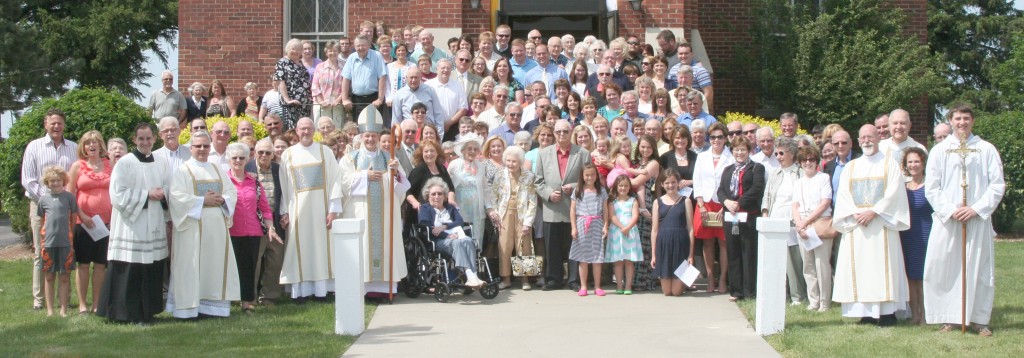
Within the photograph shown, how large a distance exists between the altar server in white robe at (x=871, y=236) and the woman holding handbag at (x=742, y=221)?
55.7 inches

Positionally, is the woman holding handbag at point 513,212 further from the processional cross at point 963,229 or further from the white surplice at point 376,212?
the processional cross at point 963,229

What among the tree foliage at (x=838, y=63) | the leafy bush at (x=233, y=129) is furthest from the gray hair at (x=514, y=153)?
the tree foliage at (x=838, y=63)

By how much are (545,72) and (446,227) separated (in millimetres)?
4266

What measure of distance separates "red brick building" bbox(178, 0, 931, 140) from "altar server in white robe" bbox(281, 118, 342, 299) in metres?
7.25

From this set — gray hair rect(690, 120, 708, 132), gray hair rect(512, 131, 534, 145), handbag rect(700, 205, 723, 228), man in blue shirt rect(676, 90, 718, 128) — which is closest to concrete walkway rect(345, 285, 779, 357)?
handbag rect(700, 205, 723, 228)

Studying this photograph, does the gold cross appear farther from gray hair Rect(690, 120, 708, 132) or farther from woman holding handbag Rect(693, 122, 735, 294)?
gray hair Rect(690, 120, 708, 132)

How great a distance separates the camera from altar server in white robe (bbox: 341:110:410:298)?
11.9 m

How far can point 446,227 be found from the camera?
12.2m

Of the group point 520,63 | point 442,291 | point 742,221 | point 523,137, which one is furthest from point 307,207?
point 520,63

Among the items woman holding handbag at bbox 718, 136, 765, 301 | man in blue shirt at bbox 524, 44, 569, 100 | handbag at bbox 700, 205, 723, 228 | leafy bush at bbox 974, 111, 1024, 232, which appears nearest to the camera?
woman holding handbag at bbox 718, 136, 765, 301

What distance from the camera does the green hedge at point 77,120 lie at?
1391 cm

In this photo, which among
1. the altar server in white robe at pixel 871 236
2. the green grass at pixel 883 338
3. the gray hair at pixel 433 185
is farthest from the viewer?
the gray hair at pixel 433 185

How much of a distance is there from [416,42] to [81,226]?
6691 millimetres

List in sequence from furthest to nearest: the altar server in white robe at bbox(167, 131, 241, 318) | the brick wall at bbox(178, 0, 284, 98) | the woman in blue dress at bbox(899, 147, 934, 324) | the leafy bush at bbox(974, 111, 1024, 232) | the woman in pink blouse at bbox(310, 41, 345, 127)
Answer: the leafy bush at bbox(974, 111, 1024, 232) < the brick wall at bbox(178, 0, 284, 98) < the woman in pink blouse at bbox(310, 41, 345, 127) < the altar server in white robe at bbox(167, 131, 241, 318) < the woman in blue dress at bbox(899, 147, 934, 324)
